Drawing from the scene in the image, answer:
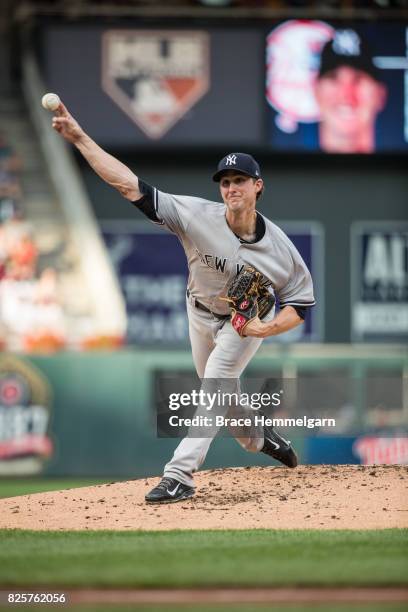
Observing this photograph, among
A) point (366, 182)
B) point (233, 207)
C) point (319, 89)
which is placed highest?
point (319, 89)

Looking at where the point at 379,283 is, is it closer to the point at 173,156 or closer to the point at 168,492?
the point at 173,156

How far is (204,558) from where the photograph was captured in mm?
4664

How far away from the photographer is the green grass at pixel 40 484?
10117 millimetres

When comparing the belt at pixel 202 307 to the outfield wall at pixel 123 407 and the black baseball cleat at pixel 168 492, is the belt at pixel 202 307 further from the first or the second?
the outfield wall at pixel 123 407

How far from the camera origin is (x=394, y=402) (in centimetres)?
1127

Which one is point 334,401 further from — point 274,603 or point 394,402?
point 274,603

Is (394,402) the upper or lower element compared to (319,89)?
lower

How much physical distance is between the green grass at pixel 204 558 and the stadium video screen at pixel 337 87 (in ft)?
36.7

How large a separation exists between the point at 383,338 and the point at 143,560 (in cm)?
1254

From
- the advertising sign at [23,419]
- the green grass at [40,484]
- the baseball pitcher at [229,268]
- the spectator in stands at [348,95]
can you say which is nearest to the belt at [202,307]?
the baseball pitcher at [229,268]

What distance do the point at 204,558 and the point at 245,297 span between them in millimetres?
1370

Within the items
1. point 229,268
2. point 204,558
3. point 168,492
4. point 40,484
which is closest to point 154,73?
point 40,484

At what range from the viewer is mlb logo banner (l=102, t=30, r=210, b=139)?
52.2 ft

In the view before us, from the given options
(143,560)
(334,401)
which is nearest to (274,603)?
(143,560)
